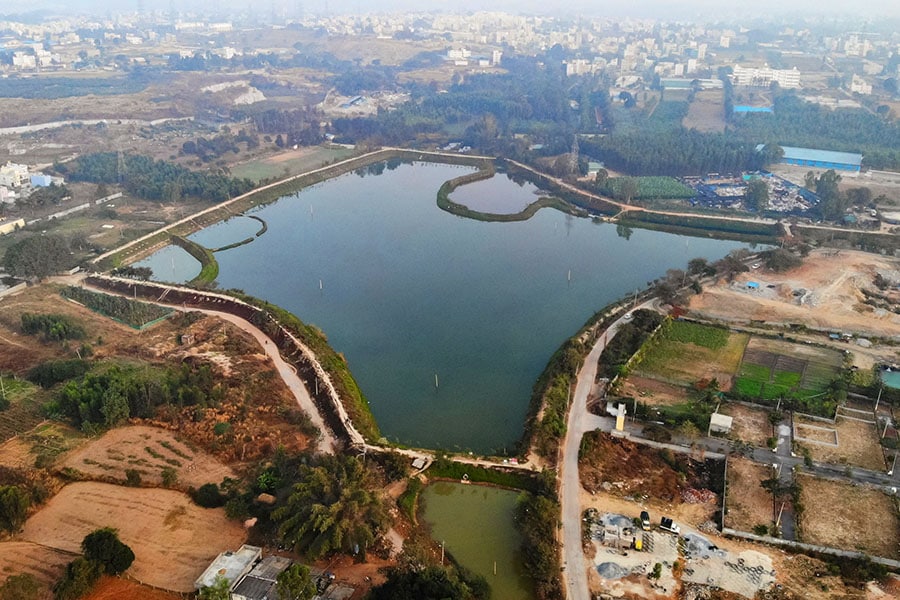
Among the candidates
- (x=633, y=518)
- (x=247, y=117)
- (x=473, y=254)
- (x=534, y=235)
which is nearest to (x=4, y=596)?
(x=633, y=518)

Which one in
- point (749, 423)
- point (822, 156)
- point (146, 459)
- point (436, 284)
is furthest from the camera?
point (822, 156)

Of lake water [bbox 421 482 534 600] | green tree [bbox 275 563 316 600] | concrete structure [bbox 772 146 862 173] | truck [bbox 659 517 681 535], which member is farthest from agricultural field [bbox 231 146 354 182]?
truck [bbox 659 517 681 535]

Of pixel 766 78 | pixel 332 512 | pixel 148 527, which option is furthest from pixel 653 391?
pixel 766 78

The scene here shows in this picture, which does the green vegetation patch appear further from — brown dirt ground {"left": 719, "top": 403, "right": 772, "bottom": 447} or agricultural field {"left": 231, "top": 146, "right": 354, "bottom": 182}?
brown dirt ground {"left": 719, "top": 403, "right": 772, "bottom": 447}

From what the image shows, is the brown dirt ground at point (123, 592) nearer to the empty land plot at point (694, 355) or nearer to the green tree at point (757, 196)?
the empty land plot at point (694, 355)

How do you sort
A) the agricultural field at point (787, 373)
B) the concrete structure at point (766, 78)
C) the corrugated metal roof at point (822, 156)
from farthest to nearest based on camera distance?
the concrete structure at point (766, 78)
the corrugated metal roof at point (822, 156)
the agricultural field at point (787, 373)

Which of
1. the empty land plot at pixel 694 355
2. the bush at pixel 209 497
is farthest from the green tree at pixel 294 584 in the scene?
the empty land plot at pixel 694 355

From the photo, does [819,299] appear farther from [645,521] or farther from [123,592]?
[123,592]
